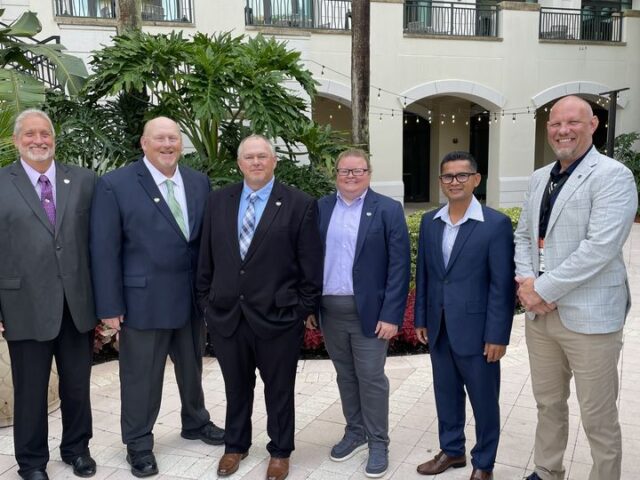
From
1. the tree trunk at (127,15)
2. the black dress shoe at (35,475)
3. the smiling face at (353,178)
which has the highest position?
the tree trunk at (127,15)

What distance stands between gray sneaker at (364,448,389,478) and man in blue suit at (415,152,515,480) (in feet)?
1.50

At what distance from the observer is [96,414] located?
15.1ft

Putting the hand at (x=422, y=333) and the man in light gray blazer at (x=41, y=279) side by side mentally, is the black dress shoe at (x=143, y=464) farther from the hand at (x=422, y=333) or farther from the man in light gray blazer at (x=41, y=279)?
the hand at (x=422, y=333)

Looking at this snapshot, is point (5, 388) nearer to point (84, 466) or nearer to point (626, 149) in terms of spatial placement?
point (84, 466)

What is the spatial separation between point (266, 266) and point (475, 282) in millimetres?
1139

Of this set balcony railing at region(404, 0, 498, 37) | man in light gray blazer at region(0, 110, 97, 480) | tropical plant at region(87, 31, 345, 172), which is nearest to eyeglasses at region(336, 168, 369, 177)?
man in light gray blazer at region(0, 110, 97, 480)

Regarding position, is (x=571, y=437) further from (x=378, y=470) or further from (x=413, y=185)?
(x=413, y=185)

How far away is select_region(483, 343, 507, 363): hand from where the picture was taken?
326 cm

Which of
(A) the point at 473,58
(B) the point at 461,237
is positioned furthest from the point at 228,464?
(A) the point at 473,58

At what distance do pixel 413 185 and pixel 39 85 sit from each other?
603 inches

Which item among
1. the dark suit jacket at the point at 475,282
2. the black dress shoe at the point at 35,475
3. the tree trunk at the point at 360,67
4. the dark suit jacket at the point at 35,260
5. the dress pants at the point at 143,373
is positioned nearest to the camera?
the dark suit jacket at the point at 475,282

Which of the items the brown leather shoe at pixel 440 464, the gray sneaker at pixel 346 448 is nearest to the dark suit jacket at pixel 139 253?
the gray sneaker at pixel 346 448

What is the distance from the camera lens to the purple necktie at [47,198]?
135 inches

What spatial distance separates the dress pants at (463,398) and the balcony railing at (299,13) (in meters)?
11.9
